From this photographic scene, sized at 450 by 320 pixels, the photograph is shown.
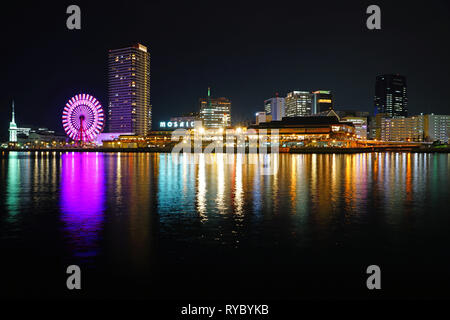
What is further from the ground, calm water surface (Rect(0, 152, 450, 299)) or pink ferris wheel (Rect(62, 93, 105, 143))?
pink ferris wheel (Rect(62, 93, 105, 143))

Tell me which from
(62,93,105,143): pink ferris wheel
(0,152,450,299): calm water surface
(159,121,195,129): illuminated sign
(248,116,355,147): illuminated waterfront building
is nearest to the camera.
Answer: (0,152,450,299): calm water surface

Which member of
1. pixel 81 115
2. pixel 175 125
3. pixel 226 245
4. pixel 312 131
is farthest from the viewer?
pixel 175 125

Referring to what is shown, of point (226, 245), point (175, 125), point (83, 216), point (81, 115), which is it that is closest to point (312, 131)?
point (175, 125)

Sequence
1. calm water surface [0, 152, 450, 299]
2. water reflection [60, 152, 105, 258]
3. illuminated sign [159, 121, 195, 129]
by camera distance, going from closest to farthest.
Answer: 1. calm water surface [0, 152, 450, 299]
2. water reflection [60, 152, 105, 258]
3. illuminated sign [159, 121, 195, 129]

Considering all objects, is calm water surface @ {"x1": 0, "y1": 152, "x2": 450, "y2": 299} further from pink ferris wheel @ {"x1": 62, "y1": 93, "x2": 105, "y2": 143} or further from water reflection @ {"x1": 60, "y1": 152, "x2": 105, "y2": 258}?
pink ferris wheel @ {"x1": 62, "y1": 93, "x2": 105, "y2": 143}

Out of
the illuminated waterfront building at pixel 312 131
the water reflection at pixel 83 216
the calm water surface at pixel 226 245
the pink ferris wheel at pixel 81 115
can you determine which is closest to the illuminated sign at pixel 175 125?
the illuminated waterfront building at pixel 312 131

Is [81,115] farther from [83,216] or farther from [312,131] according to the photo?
[83,216]

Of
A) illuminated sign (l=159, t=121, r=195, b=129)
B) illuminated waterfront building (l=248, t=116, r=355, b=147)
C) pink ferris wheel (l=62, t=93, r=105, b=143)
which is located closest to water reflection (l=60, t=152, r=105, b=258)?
pink ferris wheel (l=62, t=93, r=105, b=143)

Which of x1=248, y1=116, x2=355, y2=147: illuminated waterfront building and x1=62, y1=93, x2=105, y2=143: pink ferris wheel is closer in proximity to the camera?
x1=62, y1=93, x2=105, y2=143: pink ferris wheel

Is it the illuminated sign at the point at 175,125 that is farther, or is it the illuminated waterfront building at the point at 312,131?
the illuminated sign at the point at 175,125

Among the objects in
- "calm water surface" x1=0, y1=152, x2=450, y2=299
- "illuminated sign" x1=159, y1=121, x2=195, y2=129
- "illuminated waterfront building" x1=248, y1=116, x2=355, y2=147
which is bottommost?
"calm water surface" x1=0, y1=152, x2=450, y2=299

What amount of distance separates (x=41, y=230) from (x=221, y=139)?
143421 mm

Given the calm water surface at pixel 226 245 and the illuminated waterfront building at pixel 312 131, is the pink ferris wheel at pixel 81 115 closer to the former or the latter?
the illuminated waterfront building at pixel 312 131
